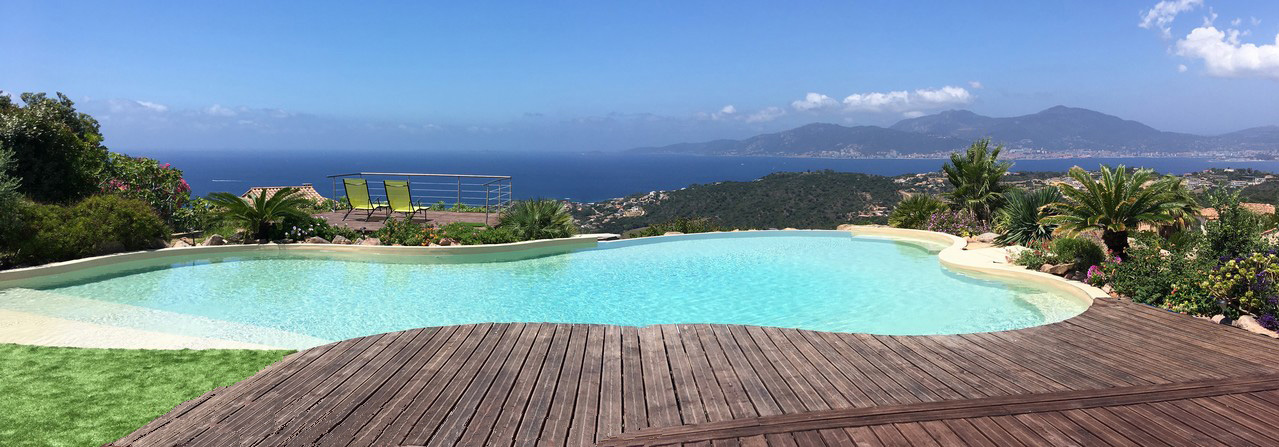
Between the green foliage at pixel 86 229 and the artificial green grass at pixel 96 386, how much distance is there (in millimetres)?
4424

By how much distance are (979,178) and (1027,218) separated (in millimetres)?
2704

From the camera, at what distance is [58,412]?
4.07 metres

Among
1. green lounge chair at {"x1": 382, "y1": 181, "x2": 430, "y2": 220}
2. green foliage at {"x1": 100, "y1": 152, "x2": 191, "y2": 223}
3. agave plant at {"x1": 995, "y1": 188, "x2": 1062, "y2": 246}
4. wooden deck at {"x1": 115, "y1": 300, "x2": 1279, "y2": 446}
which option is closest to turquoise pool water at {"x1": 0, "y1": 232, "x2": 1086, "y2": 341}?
agave plant at {"x1": 995, "y1": 188, "x2": 1062, "y2": 246}

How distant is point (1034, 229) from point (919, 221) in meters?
3.70

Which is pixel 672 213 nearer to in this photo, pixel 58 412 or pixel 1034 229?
pixel 1034 229

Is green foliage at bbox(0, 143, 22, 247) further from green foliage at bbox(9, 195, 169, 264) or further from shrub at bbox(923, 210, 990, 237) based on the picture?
shrub at bbox(923, 210, 990, 237)

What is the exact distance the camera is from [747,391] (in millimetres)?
3818

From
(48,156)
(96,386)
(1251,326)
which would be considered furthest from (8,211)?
(1251,326)

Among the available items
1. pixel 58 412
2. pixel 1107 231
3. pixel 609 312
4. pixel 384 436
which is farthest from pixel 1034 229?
pixel 58 412

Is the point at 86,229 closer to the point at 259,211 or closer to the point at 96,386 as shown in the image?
the point at 259,211

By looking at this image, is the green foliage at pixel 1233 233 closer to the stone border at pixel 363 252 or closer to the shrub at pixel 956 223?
the shrub at pixel 956 223

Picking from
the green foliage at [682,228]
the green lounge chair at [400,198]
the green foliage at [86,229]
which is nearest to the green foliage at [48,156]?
the green foliage at [86,229]

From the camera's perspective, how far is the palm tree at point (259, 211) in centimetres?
1128

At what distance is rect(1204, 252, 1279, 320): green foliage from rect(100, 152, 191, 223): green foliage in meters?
15.1
